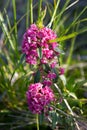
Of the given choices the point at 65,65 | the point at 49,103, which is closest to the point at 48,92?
the point at 49,103

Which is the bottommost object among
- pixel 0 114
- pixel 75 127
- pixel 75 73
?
pixel 75 127

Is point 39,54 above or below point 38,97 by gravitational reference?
above

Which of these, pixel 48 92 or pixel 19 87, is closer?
pixel 48 92

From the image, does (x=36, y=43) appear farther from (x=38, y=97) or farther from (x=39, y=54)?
(x=38, y=97)

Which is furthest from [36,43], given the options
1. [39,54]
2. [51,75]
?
[51,75]

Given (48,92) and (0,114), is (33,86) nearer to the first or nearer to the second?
(48,92)

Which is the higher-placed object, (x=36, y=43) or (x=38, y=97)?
(x=36, y=43)
